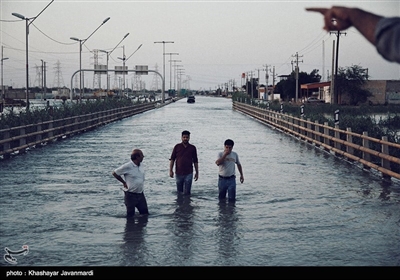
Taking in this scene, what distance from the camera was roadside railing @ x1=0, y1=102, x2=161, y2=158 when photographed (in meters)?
22.1

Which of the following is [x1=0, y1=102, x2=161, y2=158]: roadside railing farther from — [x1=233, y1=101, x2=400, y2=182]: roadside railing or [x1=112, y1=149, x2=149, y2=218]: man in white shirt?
[x1=112, y1=149, x2=149, y2=218]: man in white shirt

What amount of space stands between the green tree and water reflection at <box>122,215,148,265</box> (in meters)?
85.9

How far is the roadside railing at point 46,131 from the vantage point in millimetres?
22062

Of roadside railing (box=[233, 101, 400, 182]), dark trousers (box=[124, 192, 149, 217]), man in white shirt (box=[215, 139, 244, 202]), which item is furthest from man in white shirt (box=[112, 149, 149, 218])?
roadside railing (box=[233, 101, 400, 182])

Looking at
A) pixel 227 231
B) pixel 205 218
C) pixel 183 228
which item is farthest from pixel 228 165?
pixel 227 231

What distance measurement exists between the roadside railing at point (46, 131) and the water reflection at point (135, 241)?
38.7ft

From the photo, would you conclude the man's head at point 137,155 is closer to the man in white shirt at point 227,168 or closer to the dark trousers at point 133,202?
the dark trousers at point 133,202

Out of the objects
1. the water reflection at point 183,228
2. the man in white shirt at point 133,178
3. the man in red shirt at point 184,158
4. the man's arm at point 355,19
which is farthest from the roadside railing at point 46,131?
the man's arm at point 355,19

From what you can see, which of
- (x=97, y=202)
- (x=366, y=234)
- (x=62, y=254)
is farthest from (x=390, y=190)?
A: (x=62, y=254)

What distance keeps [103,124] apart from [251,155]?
2302 cm

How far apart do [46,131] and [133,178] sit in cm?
1779

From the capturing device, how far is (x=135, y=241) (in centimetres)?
874

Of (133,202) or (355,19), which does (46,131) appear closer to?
(133,202)
